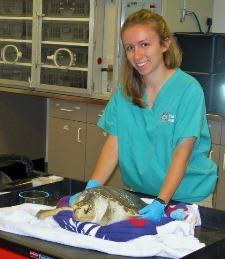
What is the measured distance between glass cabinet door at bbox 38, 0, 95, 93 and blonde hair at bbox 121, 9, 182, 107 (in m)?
2.17

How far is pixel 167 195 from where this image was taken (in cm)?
150

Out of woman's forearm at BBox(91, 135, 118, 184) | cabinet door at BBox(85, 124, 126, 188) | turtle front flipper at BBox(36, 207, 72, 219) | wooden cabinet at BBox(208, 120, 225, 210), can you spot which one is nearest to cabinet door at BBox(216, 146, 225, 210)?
wooden cabinet at BBox(208, 120, 225, 210)

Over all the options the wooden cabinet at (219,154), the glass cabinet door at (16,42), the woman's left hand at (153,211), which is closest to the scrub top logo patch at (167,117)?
the woman's left hand at (153,211)

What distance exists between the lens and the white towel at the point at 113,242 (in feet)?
3.78

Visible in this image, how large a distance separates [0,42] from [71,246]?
12.2ft

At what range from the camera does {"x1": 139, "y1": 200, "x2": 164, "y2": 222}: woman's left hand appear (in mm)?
1309

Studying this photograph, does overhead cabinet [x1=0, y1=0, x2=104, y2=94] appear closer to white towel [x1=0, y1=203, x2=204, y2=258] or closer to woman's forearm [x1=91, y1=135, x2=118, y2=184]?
woman's forearm [x1=91, y1=135, x2=118, y2=184]

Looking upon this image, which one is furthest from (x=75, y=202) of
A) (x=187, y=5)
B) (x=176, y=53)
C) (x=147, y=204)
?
(x=187, y=5)

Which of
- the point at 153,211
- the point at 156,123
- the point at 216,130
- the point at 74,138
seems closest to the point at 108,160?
the point at 156,123

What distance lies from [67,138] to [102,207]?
282 cm

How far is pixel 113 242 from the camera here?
1172 mm

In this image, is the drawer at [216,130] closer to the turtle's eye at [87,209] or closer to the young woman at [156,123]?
the young woman at [156,123]

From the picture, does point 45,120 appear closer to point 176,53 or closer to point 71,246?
point 176,53

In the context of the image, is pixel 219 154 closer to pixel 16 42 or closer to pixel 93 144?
pixel 93 144
